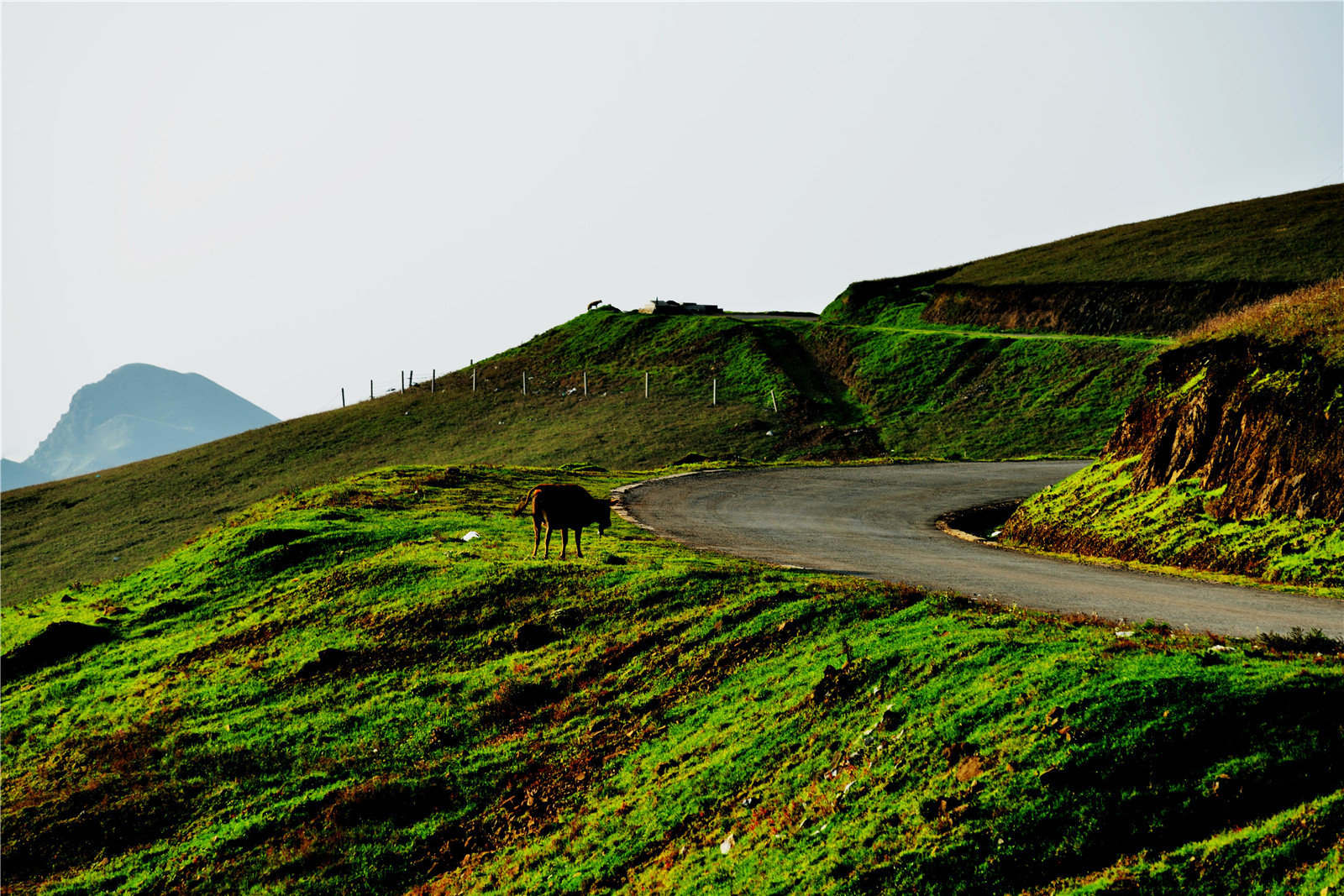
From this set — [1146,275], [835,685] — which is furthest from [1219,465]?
[1146,275]

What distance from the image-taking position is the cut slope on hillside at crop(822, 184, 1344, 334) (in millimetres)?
61156

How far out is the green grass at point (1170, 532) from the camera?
1634 cm

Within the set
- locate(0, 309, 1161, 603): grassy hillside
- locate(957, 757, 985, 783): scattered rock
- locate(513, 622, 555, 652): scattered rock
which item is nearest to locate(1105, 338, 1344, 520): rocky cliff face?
locate(957, 757, 985, 783): scattered rock

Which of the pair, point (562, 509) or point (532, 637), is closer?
point (532, 637)

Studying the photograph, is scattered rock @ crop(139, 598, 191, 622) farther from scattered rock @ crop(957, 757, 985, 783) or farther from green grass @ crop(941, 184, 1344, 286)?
green grass @ crop(941, 184, 1344, 286)

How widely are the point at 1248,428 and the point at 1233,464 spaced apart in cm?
78

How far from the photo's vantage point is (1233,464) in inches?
760

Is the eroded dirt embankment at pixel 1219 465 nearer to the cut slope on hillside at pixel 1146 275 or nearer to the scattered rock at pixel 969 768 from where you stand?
the scattered rock at pixel 969 768

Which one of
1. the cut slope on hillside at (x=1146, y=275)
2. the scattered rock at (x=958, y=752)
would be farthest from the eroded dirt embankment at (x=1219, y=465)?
the cut slope on hillside at (x=1146, y=275)

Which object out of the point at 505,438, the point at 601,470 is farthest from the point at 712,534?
the point at 505,438

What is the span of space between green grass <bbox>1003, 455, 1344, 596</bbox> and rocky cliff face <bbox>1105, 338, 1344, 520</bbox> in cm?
35

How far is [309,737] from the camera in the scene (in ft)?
45.0

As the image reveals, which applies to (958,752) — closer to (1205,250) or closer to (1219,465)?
(1219,465)

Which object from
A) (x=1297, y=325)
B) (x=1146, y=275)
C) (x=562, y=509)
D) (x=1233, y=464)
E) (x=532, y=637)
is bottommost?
(x=532, y=637)
